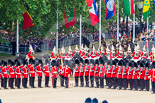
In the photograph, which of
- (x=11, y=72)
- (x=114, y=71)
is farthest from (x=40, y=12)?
Result: (x=114, y=71)

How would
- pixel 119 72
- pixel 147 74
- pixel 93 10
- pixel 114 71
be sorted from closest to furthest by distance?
pixel 147 74 → pixel 119 72 → pixel 114 71 → pixel 93 10

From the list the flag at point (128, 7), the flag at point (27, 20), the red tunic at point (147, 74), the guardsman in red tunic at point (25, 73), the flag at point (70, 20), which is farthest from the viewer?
the flag at point (128, 7)

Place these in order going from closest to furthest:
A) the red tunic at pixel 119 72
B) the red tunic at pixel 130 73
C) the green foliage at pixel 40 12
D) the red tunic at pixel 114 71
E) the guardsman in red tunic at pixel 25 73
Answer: the red tunic at pixel 130 73
the red tunic at pixel 119 72
the red tunic at pixel 114 71
the guardsman in red tunic at pixel 25 73
the green foliage at pixel 40 12

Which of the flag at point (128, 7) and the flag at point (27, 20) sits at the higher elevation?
the flag at point (128, 7)

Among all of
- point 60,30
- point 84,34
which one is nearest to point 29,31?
point 60,30

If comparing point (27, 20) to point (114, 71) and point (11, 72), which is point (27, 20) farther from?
point (114, 71)

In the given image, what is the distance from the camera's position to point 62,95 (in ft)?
142

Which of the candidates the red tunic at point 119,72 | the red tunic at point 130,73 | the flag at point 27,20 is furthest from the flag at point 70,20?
the red tunic at point 130,73

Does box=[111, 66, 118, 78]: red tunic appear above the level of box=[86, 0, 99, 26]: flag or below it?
below

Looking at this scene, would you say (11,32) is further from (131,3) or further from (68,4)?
(131,3)

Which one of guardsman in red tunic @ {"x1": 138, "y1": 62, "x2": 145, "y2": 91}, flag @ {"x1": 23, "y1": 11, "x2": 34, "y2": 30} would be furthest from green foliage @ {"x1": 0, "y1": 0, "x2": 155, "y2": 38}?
guardsman in red tunic @ {"x1": 138, "y1": 62, "x2": 145, "y2": 91}

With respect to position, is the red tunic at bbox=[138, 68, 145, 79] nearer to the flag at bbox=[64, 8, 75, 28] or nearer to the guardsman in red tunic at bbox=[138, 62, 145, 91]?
the guardsman in red tunic at bbox=[138, 62, 145, 91]

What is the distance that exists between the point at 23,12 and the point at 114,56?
7.74 m

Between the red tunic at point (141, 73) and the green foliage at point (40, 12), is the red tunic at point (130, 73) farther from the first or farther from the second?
the green foliage at point (40, 12)
